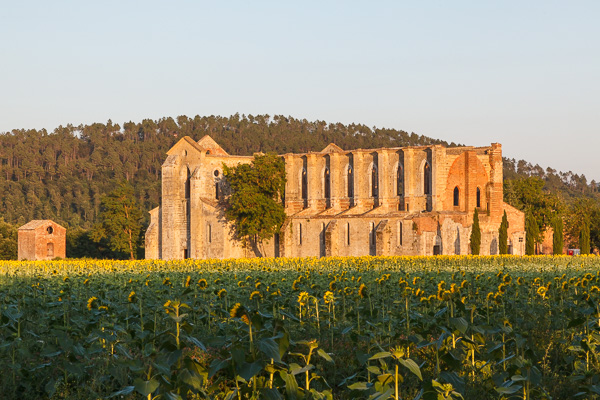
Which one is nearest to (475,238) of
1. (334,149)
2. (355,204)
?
(355,204)

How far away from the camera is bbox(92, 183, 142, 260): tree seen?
71.1 metres

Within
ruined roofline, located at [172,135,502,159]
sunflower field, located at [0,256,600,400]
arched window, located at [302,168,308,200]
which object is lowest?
sunflower field, located at [0,256,600,400]

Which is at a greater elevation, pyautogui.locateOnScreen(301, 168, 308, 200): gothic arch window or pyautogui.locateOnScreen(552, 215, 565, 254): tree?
pyautogui.locateOnScreen(301, 168, 308, 200): gothic arch window

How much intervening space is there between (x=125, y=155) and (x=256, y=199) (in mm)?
85854

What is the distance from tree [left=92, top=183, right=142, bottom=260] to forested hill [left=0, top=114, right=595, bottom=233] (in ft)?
105

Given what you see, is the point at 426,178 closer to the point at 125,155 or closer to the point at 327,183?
the point at 327,183

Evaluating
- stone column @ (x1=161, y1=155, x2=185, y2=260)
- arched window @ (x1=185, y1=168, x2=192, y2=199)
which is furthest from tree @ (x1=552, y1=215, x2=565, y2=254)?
stone column @ (x1=161, y1=155, x2=185, y2=260)

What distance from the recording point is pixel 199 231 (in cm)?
6309

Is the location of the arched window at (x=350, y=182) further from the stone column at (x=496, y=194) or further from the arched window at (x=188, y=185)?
the arched window at (x=188, y=185)

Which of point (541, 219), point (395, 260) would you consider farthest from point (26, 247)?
point (541, 219)

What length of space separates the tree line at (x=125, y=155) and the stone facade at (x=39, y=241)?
2682cm

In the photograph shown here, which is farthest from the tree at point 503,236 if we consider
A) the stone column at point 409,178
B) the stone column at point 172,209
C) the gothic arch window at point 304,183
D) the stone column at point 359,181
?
the stone column at point 172,209

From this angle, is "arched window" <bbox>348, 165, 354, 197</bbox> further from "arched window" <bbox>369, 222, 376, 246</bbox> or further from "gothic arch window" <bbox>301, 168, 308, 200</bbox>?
"arched window" <bbox>369, 222, 376, 246</bbox>

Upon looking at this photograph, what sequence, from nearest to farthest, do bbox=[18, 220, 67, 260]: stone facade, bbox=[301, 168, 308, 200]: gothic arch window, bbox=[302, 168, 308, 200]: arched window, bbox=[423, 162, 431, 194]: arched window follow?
bbox=[423, 162, 431, 194]: arched window → bbox=[302, 168, 308, 200]: arched window → bbox=[301, 168, 308, 200]: gothic arch window → bbox=[18, 220, 67, 260]: stone facade
